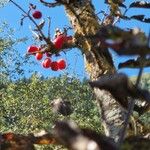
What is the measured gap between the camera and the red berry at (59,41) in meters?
2.92

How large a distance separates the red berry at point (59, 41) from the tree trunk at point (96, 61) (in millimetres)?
99

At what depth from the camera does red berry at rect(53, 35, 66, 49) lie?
9.58ft

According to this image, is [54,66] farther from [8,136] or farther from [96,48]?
[8,136]

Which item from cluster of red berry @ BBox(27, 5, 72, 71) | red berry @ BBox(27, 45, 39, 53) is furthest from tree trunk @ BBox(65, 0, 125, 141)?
red berry @ BBox(27, 45, 39, 53)

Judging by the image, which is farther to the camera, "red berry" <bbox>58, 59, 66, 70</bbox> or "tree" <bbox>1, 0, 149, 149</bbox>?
"red berry" <bbox>58, 59, 66, 70</bbox>

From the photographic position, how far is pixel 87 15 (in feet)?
10.5

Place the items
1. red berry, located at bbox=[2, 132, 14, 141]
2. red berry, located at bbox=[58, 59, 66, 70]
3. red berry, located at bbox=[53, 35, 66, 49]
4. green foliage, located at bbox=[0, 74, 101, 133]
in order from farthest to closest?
green foliage, located at bbox=[0, 74, 101, 133] < red berry, located at bbox=[58, 59, 66, 70] < red berry, located at bbox=[53, 35, 66, 49] < red berry, located at bbox=[2, 132, 14, 141]

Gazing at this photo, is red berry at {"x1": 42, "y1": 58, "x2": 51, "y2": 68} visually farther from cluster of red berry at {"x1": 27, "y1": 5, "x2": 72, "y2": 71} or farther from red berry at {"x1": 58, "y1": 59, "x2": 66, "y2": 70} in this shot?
red berry at {"x1": 58, "y1": 59, "x2": 66, "y2": 70}

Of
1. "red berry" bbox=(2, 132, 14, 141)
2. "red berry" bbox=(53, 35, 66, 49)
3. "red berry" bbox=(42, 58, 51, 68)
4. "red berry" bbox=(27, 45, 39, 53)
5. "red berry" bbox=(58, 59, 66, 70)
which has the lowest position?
"red berry" bbox=(58, 59, 66, 70)

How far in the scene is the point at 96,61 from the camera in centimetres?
286

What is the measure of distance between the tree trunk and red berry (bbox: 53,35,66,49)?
0.10 m

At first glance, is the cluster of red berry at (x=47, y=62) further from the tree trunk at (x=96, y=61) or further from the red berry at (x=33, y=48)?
the tree trunk at (x=96, y=61)

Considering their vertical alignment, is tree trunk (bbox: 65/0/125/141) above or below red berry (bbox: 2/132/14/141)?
below

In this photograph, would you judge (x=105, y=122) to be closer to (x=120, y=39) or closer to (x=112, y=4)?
(x=112, y=4)
